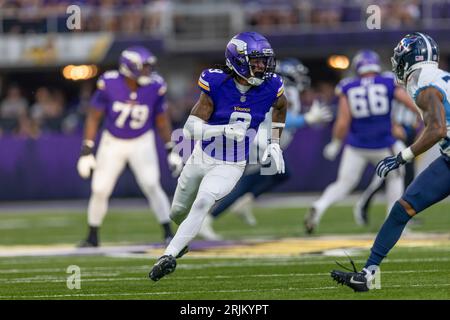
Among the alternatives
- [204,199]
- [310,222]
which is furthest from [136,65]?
[204,199]

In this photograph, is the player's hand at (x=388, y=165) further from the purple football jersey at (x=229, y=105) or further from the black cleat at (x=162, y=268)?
the black cleat at (x=162, y=268)

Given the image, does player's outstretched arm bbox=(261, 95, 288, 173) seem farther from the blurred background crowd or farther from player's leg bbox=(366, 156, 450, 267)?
the blurred background crowd

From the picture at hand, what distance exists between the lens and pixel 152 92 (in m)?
11.0

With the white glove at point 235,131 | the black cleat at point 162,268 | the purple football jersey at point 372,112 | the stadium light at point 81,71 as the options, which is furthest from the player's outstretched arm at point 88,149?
the stadium light at point 81,71

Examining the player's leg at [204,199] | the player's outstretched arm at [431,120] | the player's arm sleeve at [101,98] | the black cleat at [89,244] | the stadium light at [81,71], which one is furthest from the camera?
the stadium light at [81,71]

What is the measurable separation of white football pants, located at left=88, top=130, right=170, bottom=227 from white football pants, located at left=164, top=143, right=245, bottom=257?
9.43 feet

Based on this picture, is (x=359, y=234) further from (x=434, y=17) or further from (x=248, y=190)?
(x=434, y=17)

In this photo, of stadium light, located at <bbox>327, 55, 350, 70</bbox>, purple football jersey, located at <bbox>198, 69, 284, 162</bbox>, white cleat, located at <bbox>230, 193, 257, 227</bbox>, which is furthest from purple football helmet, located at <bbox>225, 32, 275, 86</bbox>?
stadium light, located at <bbox>327, 55, 350, 70</bbox>

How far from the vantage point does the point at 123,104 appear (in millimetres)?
10898

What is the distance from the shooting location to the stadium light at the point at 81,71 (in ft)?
81.8

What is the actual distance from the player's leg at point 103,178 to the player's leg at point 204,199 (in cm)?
337

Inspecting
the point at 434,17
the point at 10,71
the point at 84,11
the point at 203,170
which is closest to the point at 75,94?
the point at 10,71

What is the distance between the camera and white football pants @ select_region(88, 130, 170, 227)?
425 inches
